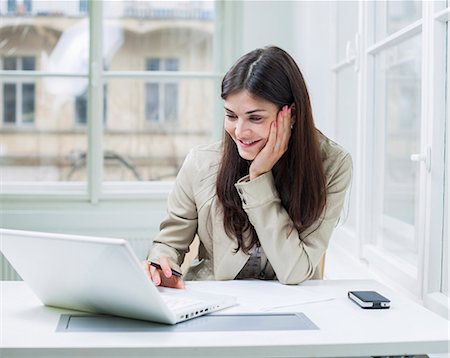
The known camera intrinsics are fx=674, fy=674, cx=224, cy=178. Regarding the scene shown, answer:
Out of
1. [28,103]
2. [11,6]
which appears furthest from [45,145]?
[11,6]

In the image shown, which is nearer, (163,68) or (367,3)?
(367,3)

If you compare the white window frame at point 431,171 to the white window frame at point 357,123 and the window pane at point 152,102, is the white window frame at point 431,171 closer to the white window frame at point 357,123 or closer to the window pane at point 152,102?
the white window frame at point 357,123

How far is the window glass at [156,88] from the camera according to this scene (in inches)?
133

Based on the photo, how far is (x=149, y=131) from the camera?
3451mm

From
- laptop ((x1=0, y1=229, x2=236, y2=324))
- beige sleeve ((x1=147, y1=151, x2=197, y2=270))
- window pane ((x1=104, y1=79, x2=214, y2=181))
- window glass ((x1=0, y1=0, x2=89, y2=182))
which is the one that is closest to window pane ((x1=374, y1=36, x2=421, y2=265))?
beige sleeve ((x1=147, y1=151, x2=197, y2=270))

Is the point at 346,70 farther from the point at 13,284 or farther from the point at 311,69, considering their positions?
the point at 13,284

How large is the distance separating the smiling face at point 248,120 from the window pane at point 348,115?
0.82m

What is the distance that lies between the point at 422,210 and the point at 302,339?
0.74m

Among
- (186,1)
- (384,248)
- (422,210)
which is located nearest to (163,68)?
(186,1)

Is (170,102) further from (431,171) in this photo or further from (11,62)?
(431,171)

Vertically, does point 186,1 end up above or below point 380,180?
above

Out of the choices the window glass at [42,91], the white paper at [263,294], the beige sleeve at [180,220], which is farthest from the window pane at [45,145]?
Result: the white paper at [263,294]

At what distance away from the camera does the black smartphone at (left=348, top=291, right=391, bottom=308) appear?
1.35 m

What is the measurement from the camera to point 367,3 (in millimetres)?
2273
